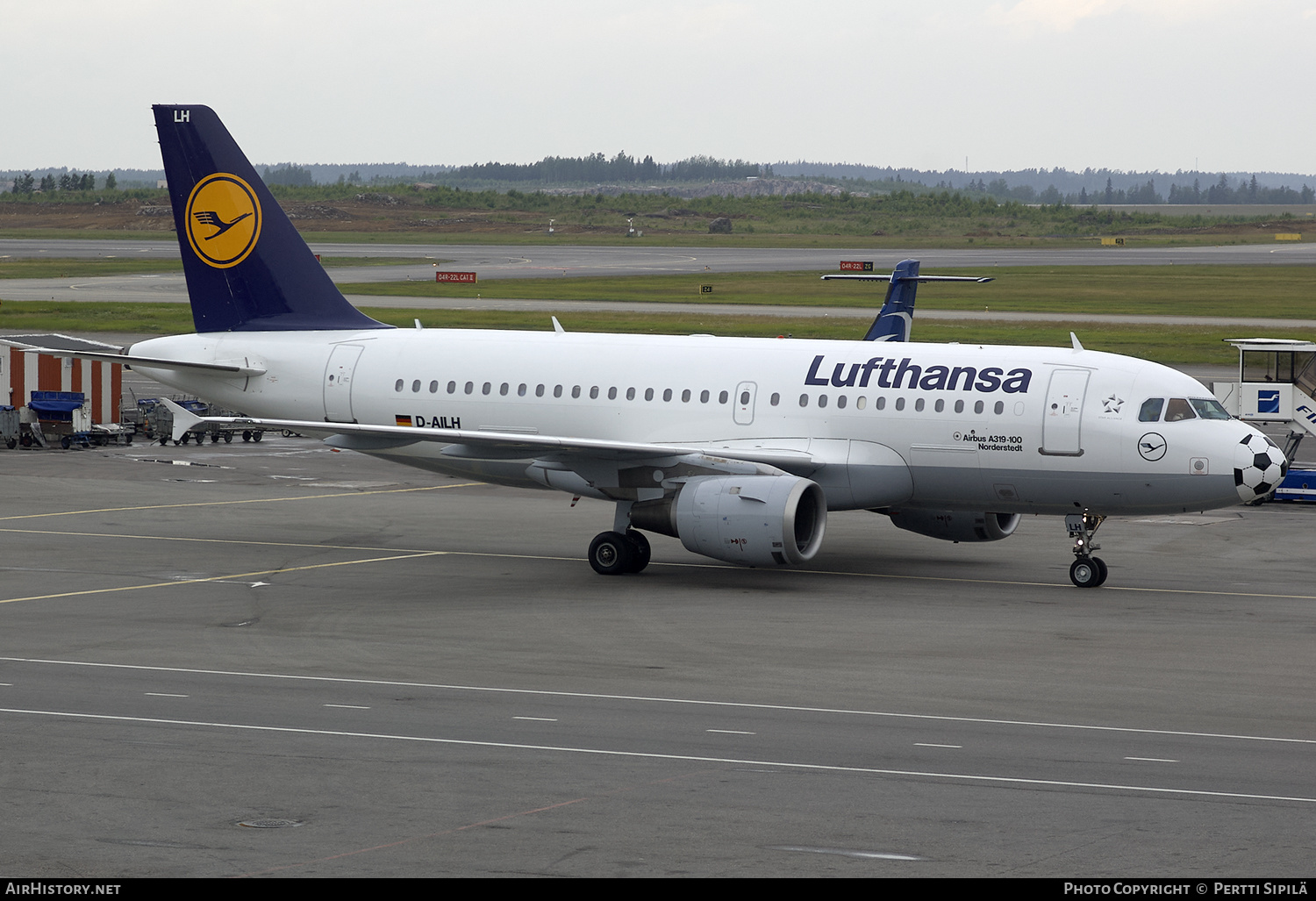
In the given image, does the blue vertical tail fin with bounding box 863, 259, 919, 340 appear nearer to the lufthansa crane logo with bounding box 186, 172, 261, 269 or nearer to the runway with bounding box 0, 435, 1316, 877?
the runway with bounding box 0, 435, 1316, 877

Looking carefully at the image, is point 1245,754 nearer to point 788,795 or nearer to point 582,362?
point 788,795

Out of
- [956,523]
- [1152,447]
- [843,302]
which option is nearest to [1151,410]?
[1152,447]

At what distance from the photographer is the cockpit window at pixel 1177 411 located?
98.3 feet

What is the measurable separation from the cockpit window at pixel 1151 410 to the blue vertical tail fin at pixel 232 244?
668 inches

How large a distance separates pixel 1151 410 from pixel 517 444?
12.0 metres

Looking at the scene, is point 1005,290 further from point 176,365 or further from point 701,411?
point 176,365

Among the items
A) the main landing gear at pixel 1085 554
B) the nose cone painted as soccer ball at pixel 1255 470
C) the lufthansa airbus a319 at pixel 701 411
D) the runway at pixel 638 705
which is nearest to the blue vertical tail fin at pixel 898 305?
the runway at pixel 638 705

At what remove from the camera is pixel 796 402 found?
3222cm

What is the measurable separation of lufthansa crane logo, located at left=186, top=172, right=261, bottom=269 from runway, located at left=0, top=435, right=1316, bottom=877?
629cm

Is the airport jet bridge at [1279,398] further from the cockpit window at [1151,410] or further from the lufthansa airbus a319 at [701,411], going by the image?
the cockpit window at [1151,410]

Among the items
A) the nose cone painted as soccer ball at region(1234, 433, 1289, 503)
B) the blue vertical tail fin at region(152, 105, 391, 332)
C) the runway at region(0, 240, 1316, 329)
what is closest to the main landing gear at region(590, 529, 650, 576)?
the blue vertical tail fin at region(152, 105, 391, 332)

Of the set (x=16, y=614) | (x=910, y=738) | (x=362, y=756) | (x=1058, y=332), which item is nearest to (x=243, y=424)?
(x=16, y=614)

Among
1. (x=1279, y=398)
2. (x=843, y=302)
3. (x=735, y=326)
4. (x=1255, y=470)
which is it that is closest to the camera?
(x=1255, y=470)

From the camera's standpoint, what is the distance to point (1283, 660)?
24.1 metres
